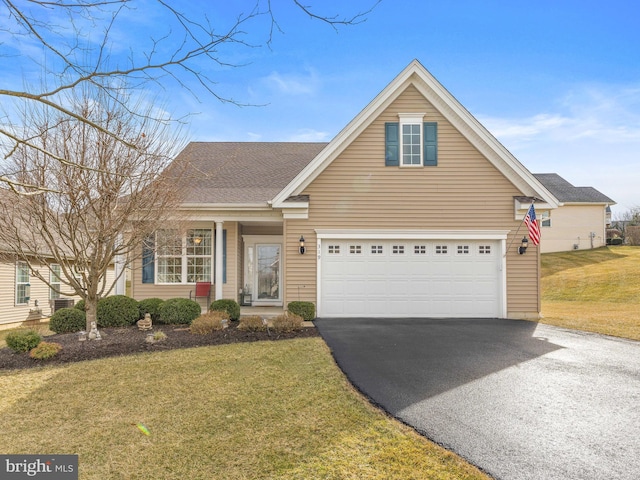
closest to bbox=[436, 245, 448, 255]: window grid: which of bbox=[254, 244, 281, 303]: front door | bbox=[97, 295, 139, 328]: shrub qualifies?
bbox=[254, 244, 281, 303]: front door

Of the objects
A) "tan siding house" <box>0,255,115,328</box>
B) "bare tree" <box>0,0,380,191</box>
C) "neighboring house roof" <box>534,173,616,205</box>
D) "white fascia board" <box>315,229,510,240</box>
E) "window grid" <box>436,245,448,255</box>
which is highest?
"neighboring house roof" <box>534,173,616,205</box>

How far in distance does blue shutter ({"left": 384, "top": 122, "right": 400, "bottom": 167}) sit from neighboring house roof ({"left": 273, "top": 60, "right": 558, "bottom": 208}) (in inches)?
20.7

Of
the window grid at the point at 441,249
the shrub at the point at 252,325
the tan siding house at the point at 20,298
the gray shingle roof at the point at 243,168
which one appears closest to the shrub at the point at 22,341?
the shrub at the point at 252,325

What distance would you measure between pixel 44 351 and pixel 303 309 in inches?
226

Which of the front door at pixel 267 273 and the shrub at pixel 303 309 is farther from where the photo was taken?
the front door at pixel 267 273

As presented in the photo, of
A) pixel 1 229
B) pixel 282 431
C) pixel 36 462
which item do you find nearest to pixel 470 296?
pixel 282 431

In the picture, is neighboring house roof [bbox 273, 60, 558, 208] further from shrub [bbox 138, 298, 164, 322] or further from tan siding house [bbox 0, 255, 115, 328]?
tan siding house [bbox 0, 255, 115, 328]

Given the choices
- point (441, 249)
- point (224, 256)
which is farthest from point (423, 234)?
point (224, 256)

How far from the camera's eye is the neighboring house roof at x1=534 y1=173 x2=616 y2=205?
29.7 m

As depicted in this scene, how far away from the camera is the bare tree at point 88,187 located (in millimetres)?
8109

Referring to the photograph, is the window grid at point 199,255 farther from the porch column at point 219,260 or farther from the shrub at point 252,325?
the shrub at point 252,325

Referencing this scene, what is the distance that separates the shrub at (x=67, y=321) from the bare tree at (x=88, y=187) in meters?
1.27

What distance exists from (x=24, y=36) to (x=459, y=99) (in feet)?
34.5
